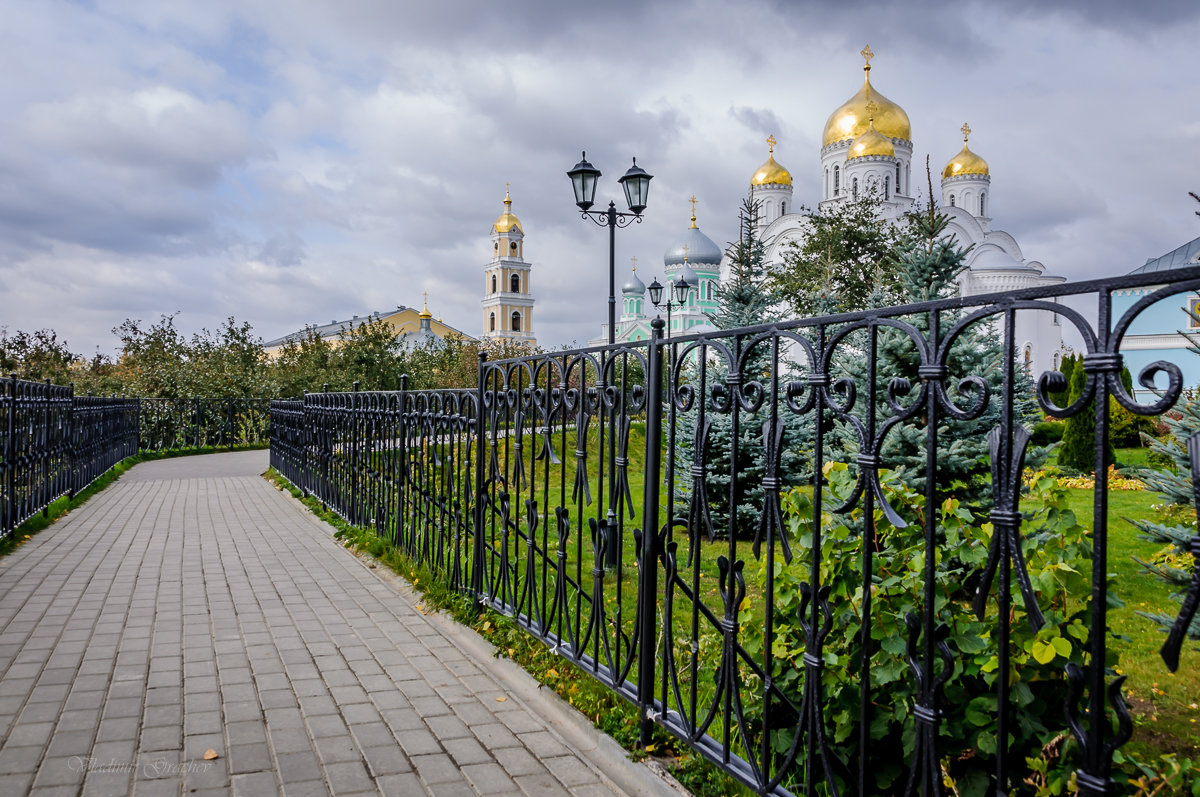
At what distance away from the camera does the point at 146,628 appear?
4.85 meters

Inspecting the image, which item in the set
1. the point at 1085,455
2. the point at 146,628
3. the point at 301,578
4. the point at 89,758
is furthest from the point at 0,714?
the point at 1085,455

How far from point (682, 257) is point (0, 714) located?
57.4m

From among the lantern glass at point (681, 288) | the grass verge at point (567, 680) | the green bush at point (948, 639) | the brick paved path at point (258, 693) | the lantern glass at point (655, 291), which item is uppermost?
the lantern glass at point (681, 288)

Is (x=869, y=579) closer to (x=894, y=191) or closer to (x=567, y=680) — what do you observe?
(x=567, y=680)

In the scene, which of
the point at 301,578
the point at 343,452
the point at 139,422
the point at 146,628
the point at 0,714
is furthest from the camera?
the point at 139,422

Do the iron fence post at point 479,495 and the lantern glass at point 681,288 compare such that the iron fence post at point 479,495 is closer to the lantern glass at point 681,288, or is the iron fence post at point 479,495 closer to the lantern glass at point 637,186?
the lantern glass at point 637,186

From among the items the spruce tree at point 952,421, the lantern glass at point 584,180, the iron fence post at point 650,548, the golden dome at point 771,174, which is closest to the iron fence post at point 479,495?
the iron fence post at point 650,548

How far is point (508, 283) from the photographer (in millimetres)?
74750

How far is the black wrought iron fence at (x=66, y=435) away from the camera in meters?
7.72

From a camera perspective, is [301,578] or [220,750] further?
[301,578]

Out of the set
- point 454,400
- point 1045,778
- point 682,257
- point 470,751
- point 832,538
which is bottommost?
point 470,751

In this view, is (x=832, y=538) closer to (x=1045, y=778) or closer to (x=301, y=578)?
(x=1045, y=778)

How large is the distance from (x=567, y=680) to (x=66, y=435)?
8.72 metres

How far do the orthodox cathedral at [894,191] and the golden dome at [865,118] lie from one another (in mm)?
53
